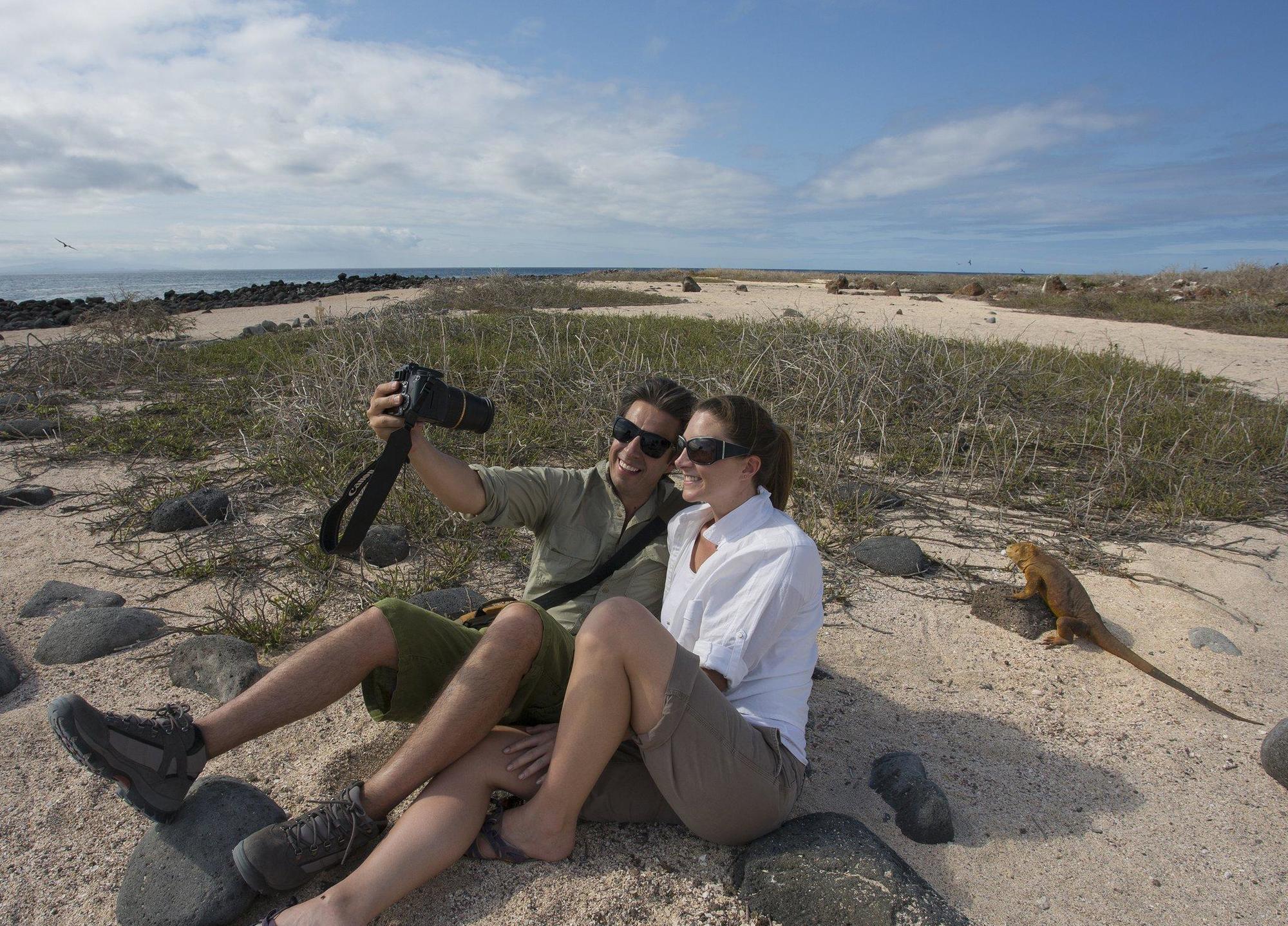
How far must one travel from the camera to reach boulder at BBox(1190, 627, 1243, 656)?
3092mm

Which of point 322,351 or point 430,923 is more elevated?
point 322,351

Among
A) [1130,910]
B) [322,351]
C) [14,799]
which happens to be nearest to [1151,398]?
[1130,910]

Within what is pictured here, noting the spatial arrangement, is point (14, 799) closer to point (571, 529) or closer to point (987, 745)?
point (571, 529)

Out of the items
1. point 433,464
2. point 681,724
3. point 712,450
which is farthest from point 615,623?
point 433,464

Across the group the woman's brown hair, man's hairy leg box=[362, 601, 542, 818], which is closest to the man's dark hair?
the woman's brown hair

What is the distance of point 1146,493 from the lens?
15.3ft

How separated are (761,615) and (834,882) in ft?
2.11

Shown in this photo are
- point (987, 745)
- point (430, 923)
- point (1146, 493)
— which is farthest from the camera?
point (1146, 493)

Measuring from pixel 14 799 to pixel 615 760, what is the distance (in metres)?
1.72

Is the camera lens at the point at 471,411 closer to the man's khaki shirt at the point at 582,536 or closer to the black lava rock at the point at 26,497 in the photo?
the man's khaki shirt at the point at 582,536

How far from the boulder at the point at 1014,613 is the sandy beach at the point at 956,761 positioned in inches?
2.2

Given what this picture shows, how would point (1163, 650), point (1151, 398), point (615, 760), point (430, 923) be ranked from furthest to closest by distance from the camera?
point (1151, 398) → point (1163, 650) → point (615, 760) → point (430, 923)

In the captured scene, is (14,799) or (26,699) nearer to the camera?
(14,799)

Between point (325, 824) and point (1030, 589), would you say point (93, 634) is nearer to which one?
point (325, 824)
